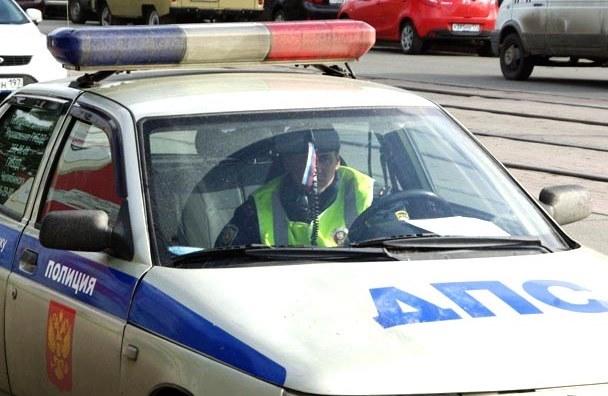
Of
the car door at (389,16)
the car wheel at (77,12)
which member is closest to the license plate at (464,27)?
the car door at (389,16)

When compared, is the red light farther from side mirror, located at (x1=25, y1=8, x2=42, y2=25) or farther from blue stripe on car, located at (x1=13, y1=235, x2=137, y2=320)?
side mirror, located at (x1=25, y1=8, x2=42, y2=25)

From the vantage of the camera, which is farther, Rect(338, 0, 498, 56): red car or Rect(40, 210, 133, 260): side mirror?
Rect(338, 0, 498, 56): red car

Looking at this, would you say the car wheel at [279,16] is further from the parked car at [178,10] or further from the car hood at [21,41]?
the car hood at [21,41]

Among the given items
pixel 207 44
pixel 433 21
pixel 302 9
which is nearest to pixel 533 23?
pixel 433 21

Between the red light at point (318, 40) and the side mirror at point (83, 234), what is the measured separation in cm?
133

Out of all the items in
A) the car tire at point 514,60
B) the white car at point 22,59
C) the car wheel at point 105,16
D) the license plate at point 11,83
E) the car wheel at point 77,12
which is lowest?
the car wheel at point 77,12

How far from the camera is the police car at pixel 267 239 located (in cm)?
376

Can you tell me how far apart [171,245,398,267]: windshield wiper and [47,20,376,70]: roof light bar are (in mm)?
1063

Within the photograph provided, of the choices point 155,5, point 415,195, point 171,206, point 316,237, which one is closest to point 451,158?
point 415,195

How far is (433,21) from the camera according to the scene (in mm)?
27672

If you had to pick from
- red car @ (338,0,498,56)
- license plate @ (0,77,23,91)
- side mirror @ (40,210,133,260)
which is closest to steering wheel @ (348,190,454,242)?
side mirror @ (40,210,133,260)

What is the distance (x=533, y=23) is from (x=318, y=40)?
17.1 m

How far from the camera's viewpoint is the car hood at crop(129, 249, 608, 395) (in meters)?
3.62

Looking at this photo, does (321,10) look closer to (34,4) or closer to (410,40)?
(410,40)
